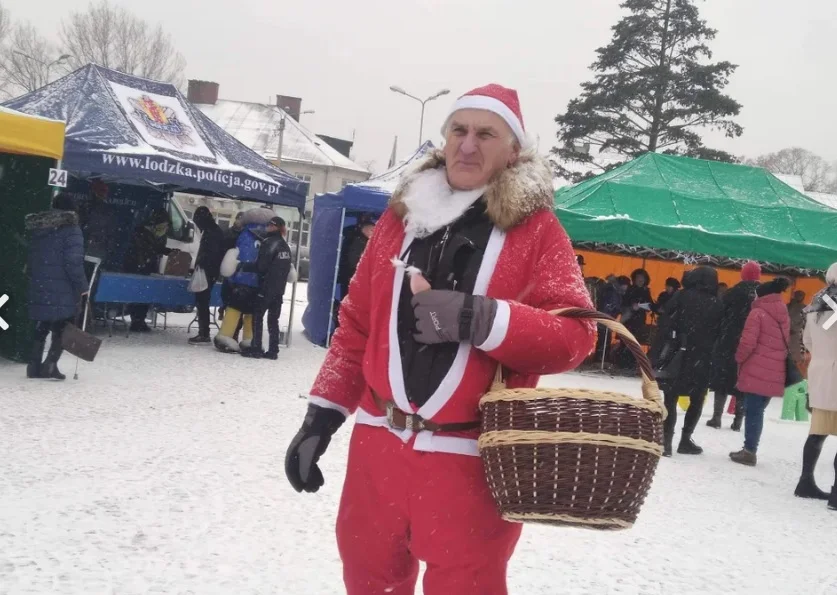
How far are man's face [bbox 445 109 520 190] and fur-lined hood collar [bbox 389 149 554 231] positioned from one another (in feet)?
0.14

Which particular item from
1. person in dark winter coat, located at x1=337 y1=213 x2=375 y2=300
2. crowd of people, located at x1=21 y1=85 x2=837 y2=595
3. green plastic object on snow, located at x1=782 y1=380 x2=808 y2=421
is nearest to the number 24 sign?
person in dark winter coat, located at x1=337 y1=213 x2=375 y2=300

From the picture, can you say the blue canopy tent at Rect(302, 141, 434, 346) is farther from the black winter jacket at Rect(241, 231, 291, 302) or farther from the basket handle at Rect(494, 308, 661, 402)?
the basket handle at Rect(494, 308, 661, 402)

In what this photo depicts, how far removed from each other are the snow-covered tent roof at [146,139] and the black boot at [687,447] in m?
6.26

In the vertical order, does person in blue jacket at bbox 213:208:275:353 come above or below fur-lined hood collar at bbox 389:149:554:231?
below

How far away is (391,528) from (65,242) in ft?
21.0

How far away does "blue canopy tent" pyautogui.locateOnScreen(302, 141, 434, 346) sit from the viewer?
11.6 metres

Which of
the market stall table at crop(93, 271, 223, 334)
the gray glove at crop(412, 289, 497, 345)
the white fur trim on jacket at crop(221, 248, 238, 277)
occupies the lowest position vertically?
the market stall table at crop(93, 271, 223, 334)

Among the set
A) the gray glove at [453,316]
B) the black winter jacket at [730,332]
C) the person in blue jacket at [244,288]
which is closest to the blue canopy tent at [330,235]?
the person in blue jacket at [244,288]

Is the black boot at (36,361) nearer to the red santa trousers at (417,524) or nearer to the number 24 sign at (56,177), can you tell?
the number 24 sign at (56,177)

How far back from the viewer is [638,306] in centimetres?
1416

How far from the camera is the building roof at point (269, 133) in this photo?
52719 mm

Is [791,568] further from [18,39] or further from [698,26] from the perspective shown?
[18,39]

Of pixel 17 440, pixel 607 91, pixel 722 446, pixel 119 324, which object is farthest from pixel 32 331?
pixel 607 91

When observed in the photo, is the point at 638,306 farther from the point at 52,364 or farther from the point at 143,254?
the point at 52,364
